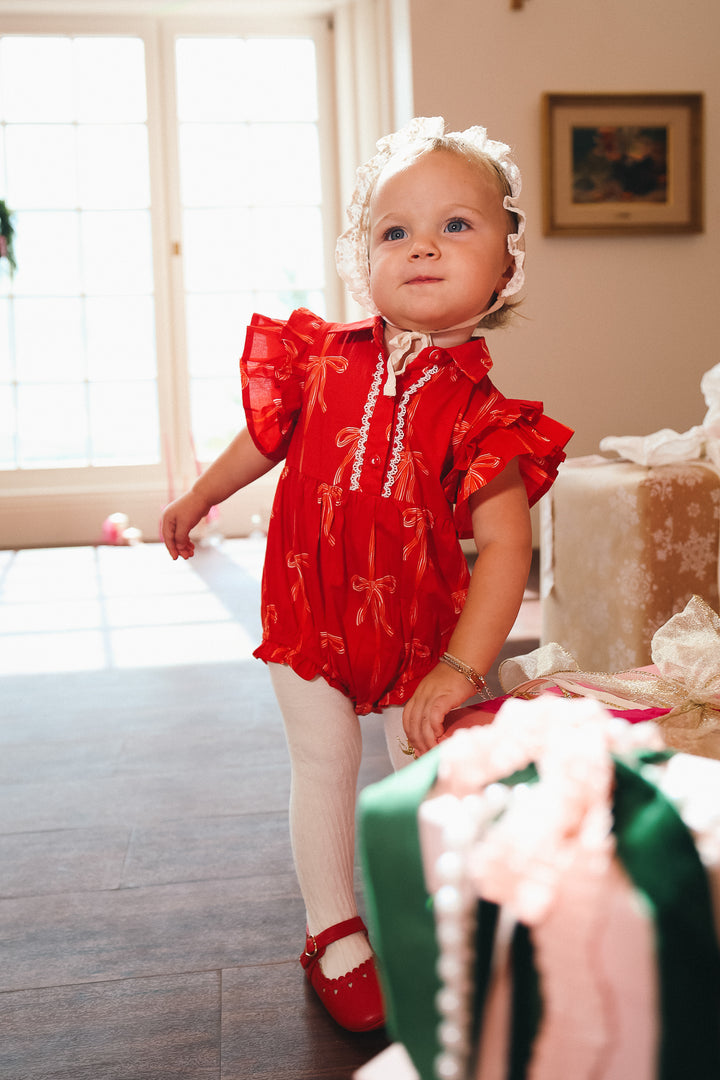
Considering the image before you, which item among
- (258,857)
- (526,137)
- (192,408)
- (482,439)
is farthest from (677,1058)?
(192,408)

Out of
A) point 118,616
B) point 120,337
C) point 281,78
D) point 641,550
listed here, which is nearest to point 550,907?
point 641,550

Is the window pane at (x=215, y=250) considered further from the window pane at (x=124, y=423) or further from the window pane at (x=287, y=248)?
the window pane at (x=124, y=423)

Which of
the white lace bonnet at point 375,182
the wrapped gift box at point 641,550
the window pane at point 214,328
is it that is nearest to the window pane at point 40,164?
the window pane at point 214,328

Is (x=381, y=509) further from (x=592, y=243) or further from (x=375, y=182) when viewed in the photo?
(x=592, y=243)

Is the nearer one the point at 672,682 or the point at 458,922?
the point at 458,922

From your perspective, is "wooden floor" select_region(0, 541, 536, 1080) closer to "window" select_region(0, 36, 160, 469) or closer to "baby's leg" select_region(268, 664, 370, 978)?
"baby's leg" select_region(268, 664, 370, 978)

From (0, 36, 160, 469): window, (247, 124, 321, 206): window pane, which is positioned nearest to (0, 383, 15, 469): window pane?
(0, 36, 160, 469): window

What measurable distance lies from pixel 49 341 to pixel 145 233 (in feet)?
2.40

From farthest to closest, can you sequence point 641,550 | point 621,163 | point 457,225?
point 621,163
point 641,550
point 457,225

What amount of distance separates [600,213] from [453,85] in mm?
789

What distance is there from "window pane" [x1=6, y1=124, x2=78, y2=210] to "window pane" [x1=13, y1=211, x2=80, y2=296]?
0.25 ft

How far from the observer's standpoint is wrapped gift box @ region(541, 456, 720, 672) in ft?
6.34

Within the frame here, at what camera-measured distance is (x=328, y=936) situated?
1095 mm

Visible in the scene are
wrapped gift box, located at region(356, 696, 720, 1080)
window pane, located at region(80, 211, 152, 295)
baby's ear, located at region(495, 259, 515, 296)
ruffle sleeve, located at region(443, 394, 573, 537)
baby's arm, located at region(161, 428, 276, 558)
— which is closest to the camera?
wrapped gift box, located at region(356, 696, 720, 1080)
